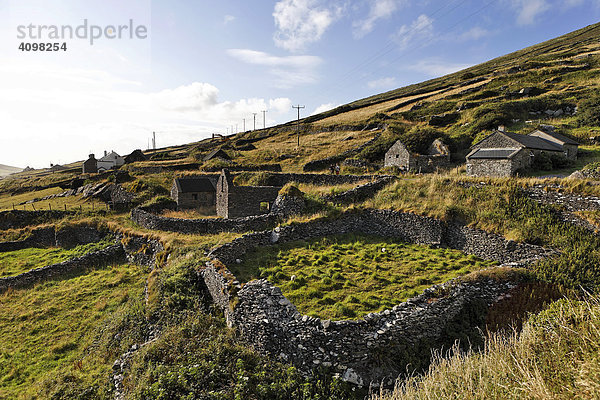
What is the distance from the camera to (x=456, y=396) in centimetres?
491

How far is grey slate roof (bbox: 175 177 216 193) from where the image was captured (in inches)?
1326

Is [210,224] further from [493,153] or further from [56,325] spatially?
[493,153]

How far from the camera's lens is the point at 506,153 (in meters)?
22.3

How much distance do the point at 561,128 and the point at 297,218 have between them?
116ft

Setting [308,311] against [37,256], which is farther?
[37,256]

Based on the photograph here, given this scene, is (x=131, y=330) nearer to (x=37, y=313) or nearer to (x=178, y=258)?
(x=178, y=258)

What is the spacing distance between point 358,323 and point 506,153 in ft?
70.8

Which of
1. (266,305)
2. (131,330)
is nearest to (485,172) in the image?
(266,305)

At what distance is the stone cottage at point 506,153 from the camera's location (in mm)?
21844

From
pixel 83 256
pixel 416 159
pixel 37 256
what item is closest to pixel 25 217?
pixel 37 256

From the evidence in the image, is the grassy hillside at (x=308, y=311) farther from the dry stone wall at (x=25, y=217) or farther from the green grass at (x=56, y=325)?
the dry stone wall at (x=25, y=217)

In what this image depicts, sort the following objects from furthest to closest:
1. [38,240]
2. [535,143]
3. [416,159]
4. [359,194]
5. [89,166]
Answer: [89,166] → [416,159] → [38,240] → [535,143] → [359,194]

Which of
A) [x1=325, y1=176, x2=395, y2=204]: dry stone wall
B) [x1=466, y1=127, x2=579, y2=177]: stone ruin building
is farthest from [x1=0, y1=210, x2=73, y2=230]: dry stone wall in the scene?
[x1=466, y1=127, x2=579, y2=177]: stone ruin building

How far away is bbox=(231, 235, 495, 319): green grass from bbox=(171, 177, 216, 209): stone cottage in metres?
21.3
